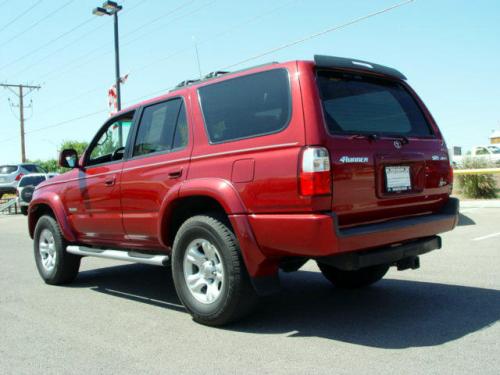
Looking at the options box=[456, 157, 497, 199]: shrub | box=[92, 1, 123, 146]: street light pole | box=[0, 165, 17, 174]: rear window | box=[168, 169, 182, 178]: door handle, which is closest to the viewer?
box=[168, 169, 182, 178]: door handle

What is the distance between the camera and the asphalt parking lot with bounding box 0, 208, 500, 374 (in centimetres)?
343

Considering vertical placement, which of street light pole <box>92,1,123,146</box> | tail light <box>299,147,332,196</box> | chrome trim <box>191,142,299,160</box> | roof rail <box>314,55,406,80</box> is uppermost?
street light pole <box>92,1,123,146</box>

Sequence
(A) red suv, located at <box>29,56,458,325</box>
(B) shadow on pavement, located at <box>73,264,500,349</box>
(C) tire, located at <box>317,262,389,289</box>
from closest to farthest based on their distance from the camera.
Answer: (A) red suv, located at <box>29,56,458,325</box>
(B) shadow on pavement, located at <box>73,264,500,349</box>
(C) tire, located at <box>317,262,389,289</box>

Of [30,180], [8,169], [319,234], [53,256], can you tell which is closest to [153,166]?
[319,234]

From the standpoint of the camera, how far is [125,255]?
520 cm

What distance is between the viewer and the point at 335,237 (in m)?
3.57

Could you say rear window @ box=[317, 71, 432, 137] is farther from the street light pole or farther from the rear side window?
the street light pole

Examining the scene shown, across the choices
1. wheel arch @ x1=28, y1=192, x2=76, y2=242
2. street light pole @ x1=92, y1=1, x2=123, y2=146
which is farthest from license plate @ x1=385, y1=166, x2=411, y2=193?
street light pole @ x1=92, y1=1, x2=123, y2=146

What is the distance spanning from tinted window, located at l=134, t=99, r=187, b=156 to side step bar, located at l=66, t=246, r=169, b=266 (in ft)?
3.19

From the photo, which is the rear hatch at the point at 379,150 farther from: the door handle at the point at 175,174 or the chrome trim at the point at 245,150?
the door handle at the point at 175,174

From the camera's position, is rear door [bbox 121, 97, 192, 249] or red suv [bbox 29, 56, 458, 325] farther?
rear door [bbox 121, 97, 192, 249]

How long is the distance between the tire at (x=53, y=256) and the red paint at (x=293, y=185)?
5.79 feet

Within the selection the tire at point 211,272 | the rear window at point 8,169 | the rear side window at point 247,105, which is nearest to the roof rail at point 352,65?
the rear side window at point 247,105

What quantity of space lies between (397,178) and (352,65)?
949mm
